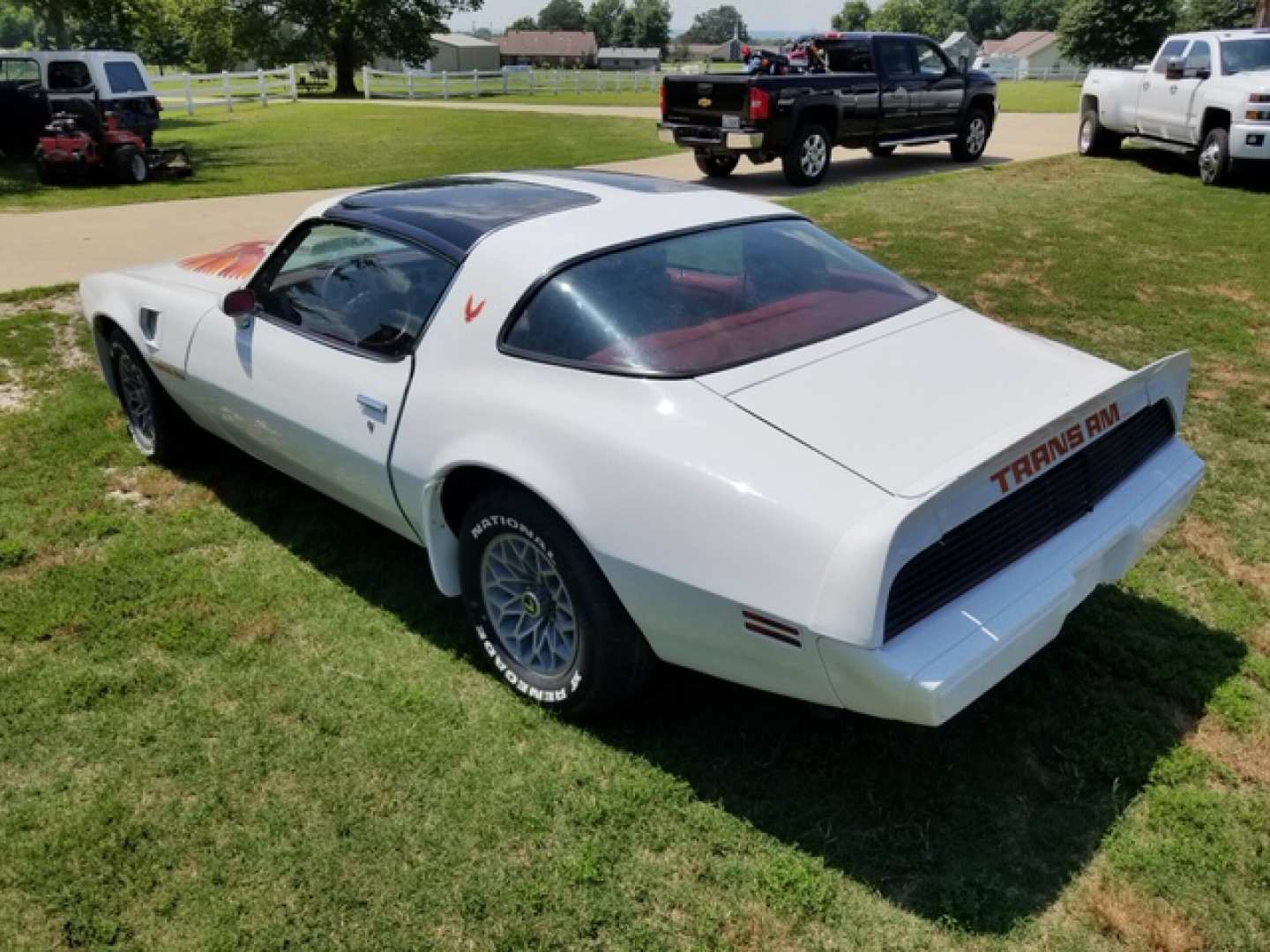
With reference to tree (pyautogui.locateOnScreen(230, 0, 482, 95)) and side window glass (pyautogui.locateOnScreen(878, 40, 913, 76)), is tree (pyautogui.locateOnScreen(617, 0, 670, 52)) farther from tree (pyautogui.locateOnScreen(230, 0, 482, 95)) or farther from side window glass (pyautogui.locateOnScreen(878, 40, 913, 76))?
side window glass (pyautogui.locateOnScreen(878, 40, 913, 76))

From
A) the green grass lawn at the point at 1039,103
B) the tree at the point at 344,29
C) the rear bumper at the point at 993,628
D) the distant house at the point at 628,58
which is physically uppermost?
the distant house at the point at 628,58

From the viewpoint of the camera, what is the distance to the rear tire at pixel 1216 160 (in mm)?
11953

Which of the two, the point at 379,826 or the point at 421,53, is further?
the point at 421,53

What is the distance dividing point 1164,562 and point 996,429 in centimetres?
176

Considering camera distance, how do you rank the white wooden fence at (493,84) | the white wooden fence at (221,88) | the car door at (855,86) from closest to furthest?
the car door at (855,86) < the white wooden fence at (221,88) < the white wooden fence at (493,84)

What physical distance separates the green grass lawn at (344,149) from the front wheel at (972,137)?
4739 mm

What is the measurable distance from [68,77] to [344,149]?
4.47 meters

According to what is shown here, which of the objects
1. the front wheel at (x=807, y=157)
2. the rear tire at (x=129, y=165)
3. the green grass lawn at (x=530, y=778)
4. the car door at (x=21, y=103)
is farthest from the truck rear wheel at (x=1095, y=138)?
the car door at (x=21, y=103)

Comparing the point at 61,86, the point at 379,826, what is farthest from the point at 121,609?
the point at 61,86

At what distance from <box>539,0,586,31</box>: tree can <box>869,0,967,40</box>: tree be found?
63.5m

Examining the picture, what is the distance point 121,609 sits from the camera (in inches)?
146

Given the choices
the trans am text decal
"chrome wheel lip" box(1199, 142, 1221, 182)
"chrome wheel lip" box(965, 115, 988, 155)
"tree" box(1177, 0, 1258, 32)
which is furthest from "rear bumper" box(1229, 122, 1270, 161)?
"tree" box(1177, 0, 1258, 32)

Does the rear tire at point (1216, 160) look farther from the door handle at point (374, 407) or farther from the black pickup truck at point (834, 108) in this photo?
the door handle at point (374, 407)

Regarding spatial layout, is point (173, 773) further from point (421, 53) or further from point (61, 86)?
point (421, 53)
